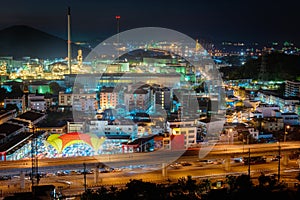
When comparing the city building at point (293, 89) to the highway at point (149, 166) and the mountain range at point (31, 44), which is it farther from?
the mountain range at point (31, 44)

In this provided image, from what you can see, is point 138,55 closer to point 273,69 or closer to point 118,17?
point 118,17

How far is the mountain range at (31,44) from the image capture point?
25.2 meters

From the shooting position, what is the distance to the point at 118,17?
1455 centimetres

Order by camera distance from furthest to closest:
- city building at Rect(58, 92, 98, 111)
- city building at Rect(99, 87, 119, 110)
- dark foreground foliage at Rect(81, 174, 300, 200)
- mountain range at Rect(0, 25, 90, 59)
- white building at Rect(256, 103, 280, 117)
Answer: mountain range at Rect(0, 25, 90, 59) < city building at Rect(99, 87, 119, 110) < city building at Rect(58, 92, 98, 111) < white building at Rect(256, 103, 280, 117) < dark foreground foliage at Rect(81, 174, 300, 200)

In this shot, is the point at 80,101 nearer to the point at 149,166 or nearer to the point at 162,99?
the point at 162,99

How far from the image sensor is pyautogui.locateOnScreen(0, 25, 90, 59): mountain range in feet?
82.8

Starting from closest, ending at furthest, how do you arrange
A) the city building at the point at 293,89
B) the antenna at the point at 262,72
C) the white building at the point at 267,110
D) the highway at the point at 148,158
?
the highway at the point at 148,158, the white building at the point at 267,110, the city building at the point at 293,89, the antenna at the point at 262,72

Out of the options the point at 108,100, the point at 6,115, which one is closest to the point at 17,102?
the point at 6,115

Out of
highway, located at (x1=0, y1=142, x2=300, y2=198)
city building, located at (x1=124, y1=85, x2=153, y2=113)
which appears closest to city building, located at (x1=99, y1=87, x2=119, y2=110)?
city building, located at (x1=124, y1=85, x2=153, y2=113)

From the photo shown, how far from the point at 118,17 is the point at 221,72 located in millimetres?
4369

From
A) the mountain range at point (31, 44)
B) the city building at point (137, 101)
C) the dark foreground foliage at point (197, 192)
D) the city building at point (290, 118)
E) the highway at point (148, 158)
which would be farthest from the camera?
the mountain range at point (31, 44)

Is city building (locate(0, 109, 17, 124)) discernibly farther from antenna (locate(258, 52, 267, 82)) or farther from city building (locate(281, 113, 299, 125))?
antenna (locate(258, 52, 267, 82))

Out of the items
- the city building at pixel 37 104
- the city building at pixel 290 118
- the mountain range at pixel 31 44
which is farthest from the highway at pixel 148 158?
the mountain range at pixel 31 44

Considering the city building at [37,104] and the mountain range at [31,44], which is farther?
the mountain range at [31,44]
